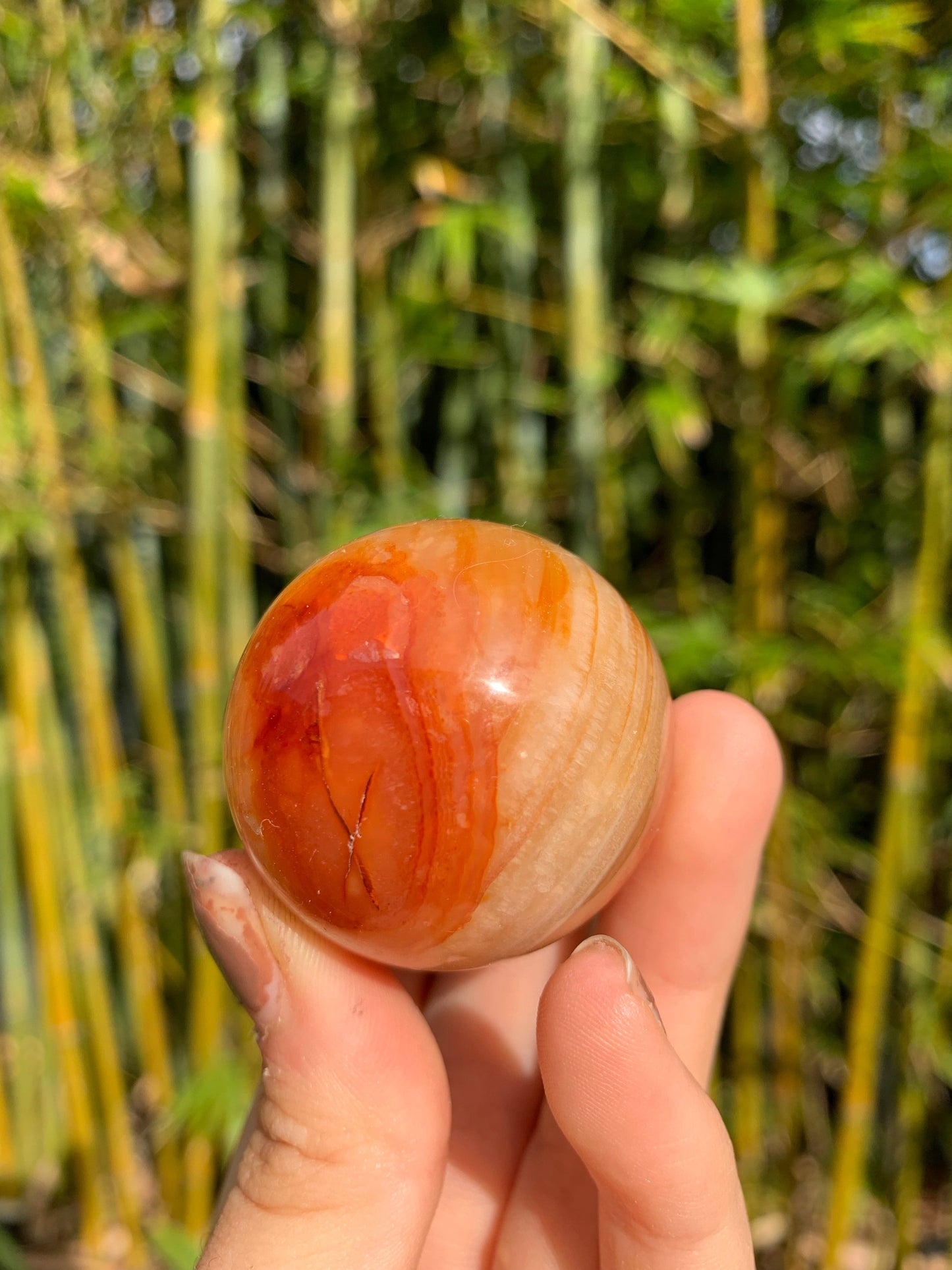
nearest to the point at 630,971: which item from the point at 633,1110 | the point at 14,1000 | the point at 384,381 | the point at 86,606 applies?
the point at 633,1110

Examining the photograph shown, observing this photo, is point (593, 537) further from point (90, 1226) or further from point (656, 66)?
point (90, 1226)

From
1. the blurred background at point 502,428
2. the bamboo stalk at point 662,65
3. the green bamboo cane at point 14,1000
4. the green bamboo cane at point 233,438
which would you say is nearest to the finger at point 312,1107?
the blurred background at point 502,428

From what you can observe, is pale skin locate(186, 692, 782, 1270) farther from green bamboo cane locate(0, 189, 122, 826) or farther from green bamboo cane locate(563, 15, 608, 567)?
green bamboo cane locate(0, 189, 122, 826)

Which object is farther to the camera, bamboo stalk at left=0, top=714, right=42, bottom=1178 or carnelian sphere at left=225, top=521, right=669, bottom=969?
bamboo stalk at left=0, top=714, right=42, bottom=1178

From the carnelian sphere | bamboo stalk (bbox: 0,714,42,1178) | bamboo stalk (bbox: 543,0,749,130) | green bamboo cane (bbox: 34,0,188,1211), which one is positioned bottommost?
bamboo stalk (bbox: 0,714,42,1178)

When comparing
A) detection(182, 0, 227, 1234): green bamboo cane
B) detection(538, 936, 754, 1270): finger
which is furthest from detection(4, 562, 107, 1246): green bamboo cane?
detection(538, 936, 754, 1270): finger

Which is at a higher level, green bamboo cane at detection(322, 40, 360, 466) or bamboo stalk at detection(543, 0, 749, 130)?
bamboo stalk at detection(543, 0, 749, 130)
